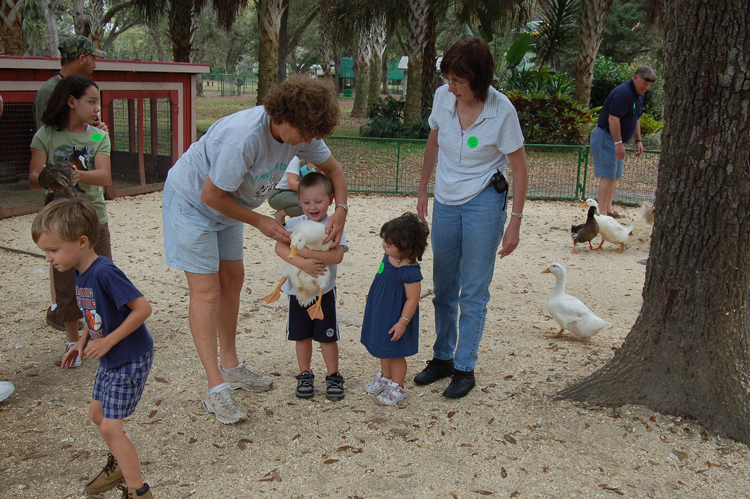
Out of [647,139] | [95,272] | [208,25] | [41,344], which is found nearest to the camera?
[95,272]

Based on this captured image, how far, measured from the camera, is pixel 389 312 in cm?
325

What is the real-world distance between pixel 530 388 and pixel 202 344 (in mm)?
1872

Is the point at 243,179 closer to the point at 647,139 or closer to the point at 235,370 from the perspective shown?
the point at 235,370

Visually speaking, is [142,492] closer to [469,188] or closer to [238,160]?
[238,160]

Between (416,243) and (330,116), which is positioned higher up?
(330,116)

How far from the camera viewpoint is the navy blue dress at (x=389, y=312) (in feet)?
10.7

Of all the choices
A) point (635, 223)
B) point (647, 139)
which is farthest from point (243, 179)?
point (647, 139)

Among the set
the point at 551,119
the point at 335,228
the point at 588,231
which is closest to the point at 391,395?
the point at 335,228

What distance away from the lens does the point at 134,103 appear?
9891 mm

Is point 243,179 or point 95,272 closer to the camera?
point 95,272

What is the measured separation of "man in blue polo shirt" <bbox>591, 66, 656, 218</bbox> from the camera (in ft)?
24.7

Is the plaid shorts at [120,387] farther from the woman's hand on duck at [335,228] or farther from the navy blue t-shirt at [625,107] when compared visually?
the navy blue t-shirt at [625,107]

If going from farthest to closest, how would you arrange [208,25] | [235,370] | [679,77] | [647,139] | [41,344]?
[208,25] → [647,139] → [41,344] → [235,370] → [679,77]

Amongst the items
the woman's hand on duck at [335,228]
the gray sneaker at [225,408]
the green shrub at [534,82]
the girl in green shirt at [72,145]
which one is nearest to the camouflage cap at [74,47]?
the girl in green shirt at [72,145]
